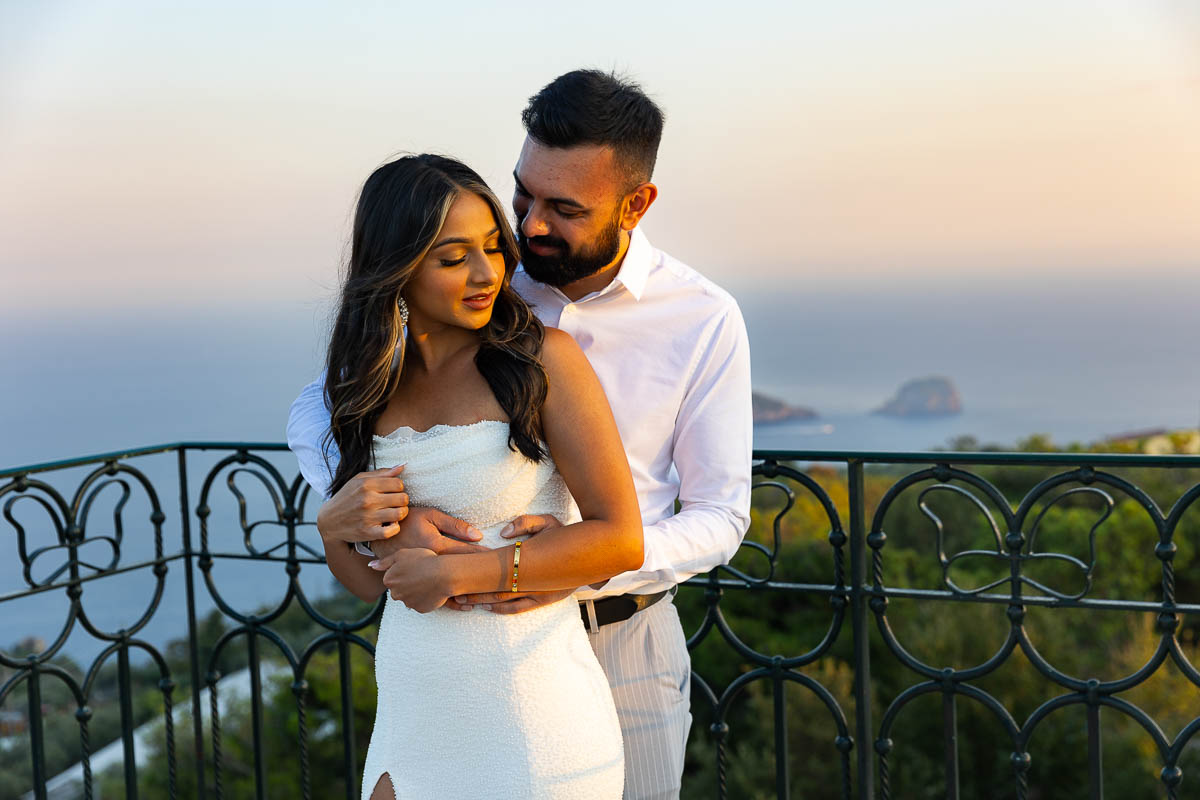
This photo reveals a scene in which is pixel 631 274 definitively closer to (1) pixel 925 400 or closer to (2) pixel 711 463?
(2) pixel 711 463

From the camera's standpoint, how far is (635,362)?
1.81 metres

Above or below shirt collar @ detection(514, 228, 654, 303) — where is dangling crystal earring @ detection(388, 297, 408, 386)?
below

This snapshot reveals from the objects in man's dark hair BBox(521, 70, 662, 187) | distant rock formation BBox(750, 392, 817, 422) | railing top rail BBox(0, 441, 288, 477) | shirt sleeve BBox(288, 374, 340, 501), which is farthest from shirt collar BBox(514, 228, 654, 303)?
distant rock formation BBox(750, 392, 817, 422)

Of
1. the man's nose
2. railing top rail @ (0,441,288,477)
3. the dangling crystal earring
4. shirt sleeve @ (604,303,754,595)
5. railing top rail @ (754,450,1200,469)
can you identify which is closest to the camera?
the dangling crystal earring

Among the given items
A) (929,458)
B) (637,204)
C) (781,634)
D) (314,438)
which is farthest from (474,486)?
(781,634)

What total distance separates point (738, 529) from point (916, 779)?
37.6 feet

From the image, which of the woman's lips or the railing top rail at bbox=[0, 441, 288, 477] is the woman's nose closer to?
the woman's lips

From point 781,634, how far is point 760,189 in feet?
29.2

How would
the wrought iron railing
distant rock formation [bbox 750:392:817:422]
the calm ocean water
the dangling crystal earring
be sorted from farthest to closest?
the calm ocean water < distant rock formation [bbox 750:392:817:422] < the wrought iron railing < the dangling crystal earring

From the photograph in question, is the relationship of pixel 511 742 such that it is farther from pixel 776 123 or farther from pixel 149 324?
pixel 776 123

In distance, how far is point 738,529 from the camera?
5.74 feet

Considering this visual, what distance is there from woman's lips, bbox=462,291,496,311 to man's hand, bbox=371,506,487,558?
294 mm

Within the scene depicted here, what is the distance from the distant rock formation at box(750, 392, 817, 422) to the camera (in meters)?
15.5

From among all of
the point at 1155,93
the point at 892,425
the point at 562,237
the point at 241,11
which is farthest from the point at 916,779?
the point at 1155,93
